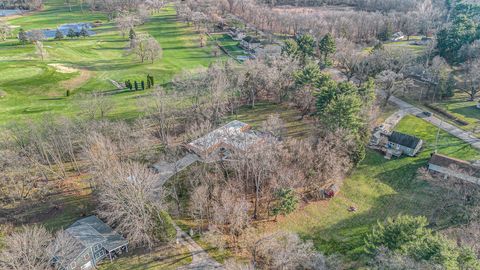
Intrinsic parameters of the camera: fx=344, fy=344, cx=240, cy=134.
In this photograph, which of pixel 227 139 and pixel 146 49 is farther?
pixel 146 49

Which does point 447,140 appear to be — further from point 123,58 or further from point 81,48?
point 81,48

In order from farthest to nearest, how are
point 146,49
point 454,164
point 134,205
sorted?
point 146,49
point 454,164
point 134,205

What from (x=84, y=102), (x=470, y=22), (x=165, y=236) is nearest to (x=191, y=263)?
(x=165, y=236)

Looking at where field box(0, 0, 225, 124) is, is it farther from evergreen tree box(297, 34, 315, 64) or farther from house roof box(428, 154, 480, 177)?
house roof box(428, 154, 480, 177)

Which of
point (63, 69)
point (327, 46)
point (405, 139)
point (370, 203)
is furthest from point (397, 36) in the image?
point (63, 69)

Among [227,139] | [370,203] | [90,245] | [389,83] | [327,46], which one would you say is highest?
[327,46]

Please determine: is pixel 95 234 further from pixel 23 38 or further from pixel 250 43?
pixel 250 43

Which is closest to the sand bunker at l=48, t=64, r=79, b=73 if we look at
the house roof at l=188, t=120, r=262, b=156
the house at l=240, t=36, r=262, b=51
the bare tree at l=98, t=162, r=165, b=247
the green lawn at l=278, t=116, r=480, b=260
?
the house roof at l=188, t=120, r=262, b=156
